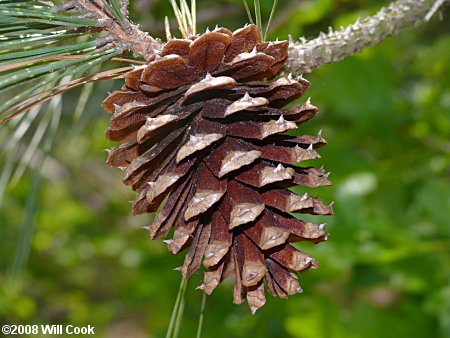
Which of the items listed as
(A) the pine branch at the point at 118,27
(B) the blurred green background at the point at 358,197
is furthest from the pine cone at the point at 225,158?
(B) the blurred green background at the point at 358,197

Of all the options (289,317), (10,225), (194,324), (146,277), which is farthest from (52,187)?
(289,317)

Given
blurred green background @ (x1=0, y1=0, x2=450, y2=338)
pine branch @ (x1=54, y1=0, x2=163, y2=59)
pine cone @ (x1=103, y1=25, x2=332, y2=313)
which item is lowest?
pine cone @ (x1=103, y1=25, x2=332, y2=313)

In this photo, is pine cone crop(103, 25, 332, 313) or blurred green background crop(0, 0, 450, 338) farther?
blurred green background crop(0, 0, 450, 338)

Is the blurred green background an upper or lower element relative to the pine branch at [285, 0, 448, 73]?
upper

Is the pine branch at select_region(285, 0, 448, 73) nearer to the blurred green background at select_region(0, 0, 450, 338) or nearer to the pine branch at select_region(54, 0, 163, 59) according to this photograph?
the pine branch at select_region(54, 0, 163, 59)

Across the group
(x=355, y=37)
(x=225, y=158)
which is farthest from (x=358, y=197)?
(x=225, y=158)

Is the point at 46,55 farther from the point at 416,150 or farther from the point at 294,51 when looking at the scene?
the point at 416,150

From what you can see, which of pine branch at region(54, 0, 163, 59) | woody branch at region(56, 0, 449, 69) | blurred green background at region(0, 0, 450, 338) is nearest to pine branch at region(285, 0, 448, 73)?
A: woody branch at region(56, 0, 449, 69)
